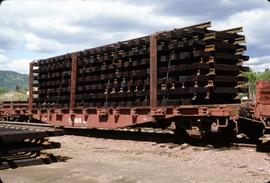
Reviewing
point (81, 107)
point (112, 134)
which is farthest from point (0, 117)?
point (112, 134)

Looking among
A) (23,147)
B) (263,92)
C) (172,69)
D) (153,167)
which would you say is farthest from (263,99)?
(23,147)

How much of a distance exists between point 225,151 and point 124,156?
309 centimetres

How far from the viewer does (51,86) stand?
72.3 ft

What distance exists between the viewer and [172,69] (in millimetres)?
14258

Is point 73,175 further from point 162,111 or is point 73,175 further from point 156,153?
point 162,111

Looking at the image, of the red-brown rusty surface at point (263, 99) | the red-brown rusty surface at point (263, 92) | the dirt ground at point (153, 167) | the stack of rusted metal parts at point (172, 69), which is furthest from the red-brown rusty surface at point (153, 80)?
the dirt ground at point (153, 167)

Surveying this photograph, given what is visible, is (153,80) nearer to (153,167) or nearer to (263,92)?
(263,92)

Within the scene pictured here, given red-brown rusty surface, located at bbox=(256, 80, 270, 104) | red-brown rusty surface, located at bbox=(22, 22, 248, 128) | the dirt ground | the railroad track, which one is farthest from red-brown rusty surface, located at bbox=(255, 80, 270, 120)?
the railroad track

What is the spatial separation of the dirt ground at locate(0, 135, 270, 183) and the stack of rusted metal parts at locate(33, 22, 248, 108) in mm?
2170

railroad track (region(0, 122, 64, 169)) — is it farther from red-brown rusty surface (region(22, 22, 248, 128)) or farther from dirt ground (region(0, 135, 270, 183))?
red-brown rusty surface (region(22, 22, 248, 128))

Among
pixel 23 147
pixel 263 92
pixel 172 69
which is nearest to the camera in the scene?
pixel 23 147

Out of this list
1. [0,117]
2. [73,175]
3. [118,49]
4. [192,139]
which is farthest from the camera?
[0,117]

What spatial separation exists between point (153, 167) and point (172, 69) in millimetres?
5685

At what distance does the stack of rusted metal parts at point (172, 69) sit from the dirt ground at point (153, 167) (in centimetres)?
217
